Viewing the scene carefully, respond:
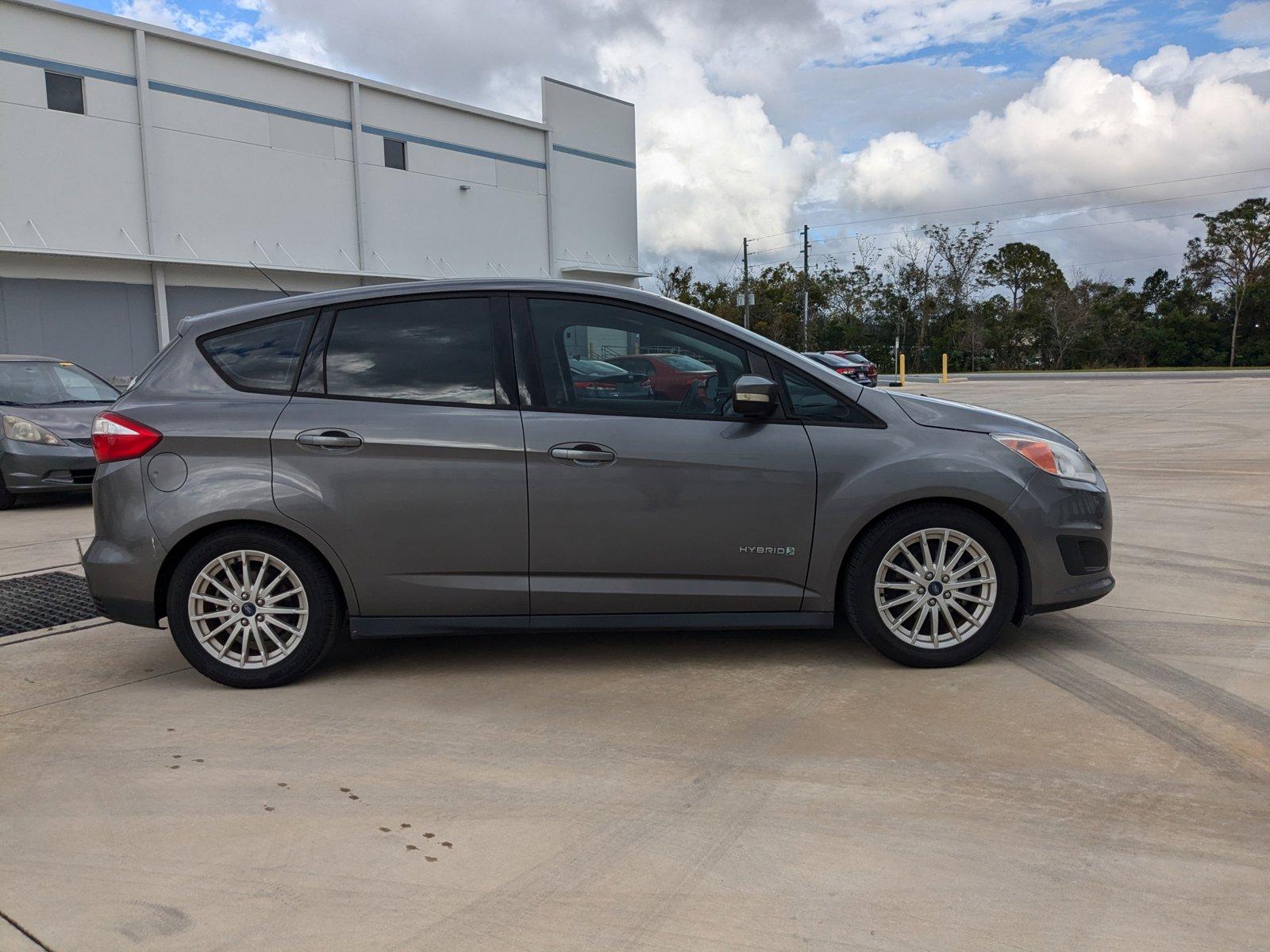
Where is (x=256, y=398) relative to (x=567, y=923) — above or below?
above

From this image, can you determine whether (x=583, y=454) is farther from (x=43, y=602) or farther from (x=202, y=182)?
(x=202, y=182)

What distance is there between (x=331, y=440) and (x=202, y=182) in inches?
Result: 918

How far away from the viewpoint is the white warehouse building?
22.0 meters

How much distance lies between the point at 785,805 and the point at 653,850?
507mm

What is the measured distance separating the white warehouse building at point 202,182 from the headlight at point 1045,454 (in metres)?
18.0

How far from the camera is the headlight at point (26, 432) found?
9.98 meters

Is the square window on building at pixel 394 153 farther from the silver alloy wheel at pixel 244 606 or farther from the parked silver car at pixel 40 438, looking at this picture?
the silver alloy wheel at pixel 244 606

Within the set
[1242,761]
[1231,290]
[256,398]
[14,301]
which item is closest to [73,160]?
[14,301]

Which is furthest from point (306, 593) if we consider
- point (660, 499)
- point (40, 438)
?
point (40, 438)

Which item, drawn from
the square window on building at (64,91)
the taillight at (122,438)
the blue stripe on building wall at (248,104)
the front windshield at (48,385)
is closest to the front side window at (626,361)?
the taillight at (122,438)

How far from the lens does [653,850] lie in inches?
120

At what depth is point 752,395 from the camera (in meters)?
4.43

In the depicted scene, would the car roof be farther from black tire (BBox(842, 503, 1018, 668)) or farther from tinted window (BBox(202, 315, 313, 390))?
black tire (BBox(842, 503, 1018, 668))

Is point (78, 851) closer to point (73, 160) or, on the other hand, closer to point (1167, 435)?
point (1167, 435)
